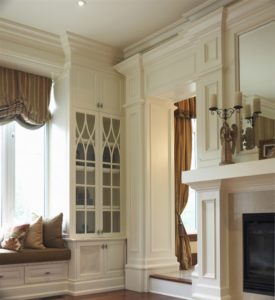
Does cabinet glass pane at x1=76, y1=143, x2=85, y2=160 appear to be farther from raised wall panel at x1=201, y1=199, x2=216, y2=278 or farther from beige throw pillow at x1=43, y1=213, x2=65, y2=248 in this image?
raised wall panel at x1=201, y1=199, x2=216, y2=278

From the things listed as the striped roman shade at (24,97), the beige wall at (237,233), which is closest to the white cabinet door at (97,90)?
the striped roman shade at (24,97)

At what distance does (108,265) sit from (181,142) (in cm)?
207

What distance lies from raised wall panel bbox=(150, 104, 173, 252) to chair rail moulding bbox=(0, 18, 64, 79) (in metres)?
1.25

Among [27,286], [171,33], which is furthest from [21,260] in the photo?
[171,33]

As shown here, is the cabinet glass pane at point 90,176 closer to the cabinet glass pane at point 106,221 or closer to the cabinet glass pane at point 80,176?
the cabinet glass pane at point 80,176

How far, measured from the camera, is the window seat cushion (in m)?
4.52

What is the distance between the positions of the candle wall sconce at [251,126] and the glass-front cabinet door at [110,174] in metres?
1.85

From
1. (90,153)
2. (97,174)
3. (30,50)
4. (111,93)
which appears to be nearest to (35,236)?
(97,174)

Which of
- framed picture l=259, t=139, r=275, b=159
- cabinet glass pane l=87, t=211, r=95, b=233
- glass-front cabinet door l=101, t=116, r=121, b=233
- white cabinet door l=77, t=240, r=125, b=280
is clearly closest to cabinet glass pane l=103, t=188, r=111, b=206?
glass-front cabinet door l=101, t=116, r=121, b=233

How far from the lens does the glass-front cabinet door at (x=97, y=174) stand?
515 cm

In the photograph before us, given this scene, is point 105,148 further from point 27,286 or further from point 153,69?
point 27,286

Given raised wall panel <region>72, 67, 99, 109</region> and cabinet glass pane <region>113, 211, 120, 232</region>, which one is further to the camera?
cabinet glass pane <region>113, 211, 120, 232</region>

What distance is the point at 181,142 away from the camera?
A: 639cm

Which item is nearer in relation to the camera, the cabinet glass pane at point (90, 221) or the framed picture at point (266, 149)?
the framed picture at point (266, 149)
